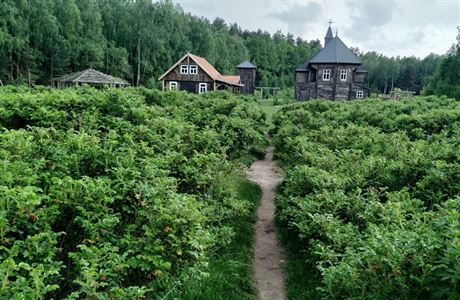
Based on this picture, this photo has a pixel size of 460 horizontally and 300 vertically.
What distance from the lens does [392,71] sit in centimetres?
9150

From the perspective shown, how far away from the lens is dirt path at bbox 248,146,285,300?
594 cm

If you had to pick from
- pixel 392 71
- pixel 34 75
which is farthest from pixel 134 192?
pixel 392 71

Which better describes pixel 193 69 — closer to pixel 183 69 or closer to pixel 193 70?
pixel 193 70

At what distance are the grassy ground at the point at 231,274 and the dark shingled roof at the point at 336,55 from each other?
3477 centimetres

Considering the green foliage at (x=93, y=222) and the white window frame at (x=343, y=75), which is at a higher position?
the white window frame at (x=343, y=75)

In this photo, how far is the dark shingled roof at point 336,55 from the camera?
3937 centimetres

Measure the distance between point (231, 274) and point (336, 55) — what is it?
37772 mm

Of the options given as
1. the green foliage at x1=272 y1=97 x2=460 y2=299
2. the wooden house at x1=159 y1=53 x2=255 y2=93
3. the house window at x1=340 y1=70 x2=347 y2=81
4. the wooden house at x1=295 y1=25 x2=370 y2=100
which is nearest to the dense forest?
the wooden house at x1=159 y1=53 x2=255 y2=93

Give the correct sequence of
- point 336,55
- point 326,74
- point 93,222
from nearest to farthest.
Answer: point 93,222 < point 336,55 < point 326,74

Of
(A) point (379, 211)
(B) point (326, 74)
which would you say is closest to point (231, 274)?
(A) point (379, 211)

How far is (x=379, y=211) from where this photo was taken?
570 cm

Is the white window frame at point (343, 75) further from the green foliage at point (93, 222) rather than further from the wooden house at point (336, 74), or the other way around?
the green foliage at point (93, 222)

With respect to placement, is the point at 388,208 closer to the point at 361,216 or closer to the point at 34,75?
the point at 361,216

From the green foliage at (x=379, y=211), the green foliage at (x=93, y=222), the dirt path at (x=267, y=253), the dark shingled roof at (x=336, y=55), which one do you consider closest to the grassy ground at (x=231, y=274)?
the dirt path at (x=267, y=253)
